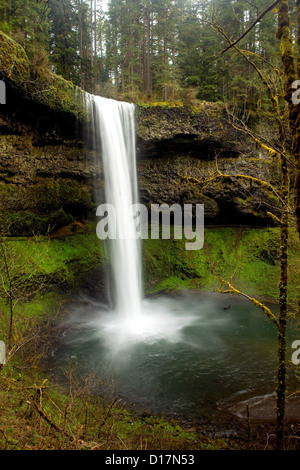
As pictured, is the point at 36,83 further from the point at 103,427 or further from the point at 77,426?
the point at 103,427

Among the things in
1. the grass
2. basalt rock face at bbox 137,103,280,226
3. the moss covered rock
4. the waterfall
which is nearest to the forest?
the moss covered rock

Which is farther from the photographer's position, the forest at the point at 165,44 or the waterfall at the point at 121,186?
the forest at the point at 165,44

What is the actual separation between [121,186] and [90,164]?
2486 mm

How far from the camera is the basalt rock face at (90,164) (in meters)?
13.4

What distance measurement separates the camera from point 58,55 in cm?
1741

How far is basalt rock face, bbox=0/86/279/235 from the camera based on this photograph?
1338 centimetres

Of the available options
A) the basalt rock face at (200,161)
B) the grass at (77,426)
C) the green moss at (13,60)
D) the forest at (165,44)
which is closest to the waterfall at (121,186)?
Result: the basalt rock face at (200,161)

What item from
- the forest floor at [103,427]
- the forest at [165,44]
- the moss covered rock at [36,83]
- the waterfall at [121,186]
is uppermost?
the forest at [165,44]

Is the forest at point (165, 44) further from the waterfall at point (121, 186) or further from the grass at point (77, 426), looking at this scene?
the grass at point (77, 426)

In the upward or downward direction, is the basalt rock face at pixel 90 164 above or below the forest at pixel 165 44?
below

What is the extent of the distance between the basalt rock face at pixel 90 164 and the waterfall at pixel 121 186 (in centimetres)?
89

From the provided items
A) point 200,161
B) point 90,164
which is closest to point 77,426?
point 90,164

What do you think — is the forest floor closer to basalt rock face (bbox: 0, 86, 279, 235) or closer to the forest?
basalt rock face (bbox: 0, 86, 279, 235)
